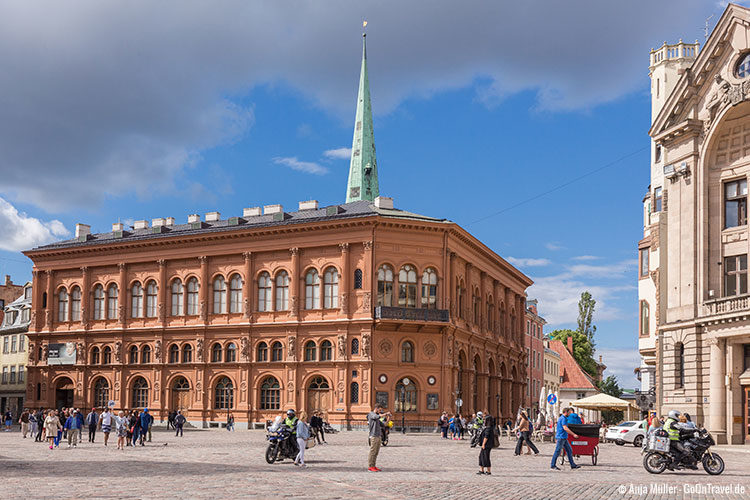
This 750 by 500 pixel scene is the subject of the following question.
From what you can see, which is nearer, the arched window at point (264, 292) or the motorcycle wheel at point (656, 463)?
the motorcycle wheel at point (656, 463)

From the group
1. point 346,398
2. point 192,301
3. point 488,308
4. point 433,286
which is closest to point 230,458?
point 346,398

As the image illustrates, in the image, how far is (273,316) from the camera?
214 feet

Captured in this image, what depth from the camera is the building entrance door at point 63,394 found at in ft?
242

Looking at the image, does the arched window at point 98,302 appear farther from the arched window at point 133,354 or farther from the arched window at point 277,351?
the arched window at point 277,351

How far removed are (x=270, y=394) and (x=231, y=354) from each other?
4.57 m

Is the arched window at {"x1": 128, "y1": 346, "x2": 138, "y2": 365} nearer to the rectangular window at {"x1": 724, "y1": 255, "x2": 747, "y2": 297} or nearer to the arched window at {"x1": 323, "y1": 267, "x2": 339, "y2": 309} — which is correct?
the arched window at {"x1": 323, "y1": 267, "x2": 339, "y2": 309}

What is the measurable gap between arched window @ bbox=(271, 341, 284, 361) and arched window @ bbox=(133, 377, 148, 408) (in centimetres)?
1204

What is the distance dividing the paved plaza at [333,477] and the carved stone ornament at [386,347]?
26.7 m

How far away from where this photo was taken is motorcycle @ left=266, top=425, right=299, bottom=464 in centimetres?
2719

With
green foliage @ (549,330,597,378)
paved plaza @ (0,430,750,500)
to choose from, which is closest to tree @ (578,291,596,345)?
green foliage @ (549,330,597,378)

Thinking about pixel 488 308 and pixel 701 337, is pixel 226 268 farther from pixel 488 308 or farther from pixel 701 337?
pixel 701 337

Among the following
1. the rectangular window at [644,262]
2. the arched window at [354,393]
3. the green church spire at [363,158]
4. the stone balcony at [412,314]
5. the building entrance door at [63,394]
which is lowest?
the building entrance door at [63,394]

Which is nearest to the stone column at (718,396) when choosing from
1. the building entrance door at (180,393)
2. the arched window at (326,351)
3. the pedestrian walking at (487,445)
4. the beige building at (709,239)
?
the beige building at (709,239)

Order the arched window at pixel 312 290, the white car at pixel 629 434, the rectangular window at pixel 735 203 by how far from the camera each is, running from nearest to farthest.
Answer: the rectangular window at pixel 735 203, the white car at pixel 629 434, the arched window at pixel 312 290
